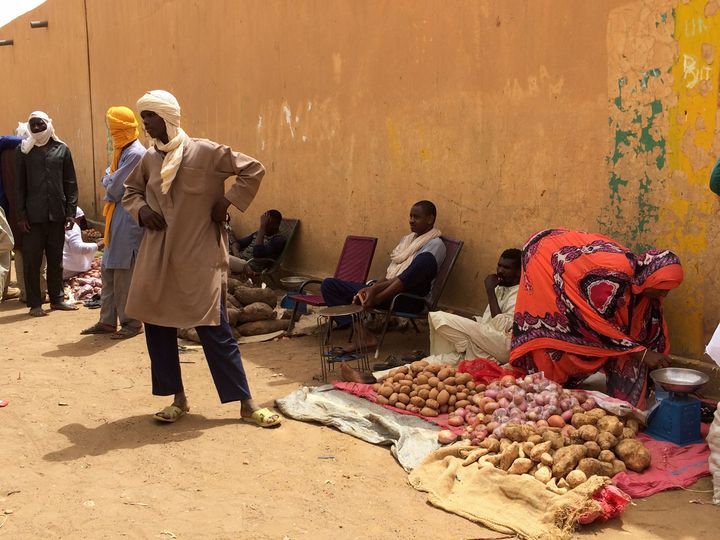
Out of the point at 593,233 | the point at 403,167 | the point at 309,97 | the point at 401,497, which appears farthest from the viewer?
the point at 309,97

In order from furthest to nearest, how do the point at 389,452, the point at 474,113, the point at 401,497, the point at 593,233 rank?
the point at 474,113
the point at 593,233
the point at 389,452
the point at 401,497

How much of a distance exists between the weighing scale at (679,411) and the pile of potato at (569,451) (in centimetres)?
18

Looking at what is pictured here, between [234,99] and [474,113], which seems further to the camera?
[234,99]

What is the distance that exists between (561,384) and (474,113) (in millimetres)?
2479

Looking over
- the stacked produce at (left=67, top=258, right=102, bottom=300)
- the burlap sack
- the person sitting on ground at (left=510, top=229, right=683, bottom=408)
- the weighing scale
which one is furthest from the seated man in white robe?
the stacked produce at (left=67, top=258, right=102, bottom=300)

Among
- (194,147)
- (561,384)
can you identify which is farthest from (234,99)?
(561,384)

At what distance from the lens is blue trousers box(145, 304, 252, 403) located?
488 centimetres

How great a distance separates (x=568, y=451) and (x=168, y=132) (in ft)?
8.96

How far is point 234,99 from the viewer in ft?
33.9

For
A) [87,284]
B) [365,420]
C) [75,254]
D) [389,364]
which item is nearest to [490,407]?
[365,420]

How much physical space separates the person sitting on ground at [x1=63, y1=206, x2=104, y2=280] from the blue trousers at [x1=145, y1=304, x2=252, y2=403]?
5123 mm

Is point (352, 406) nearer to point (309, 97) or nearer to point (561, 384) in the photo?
point (561, 384)

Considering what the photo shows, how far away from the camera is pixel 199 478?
14.0ft

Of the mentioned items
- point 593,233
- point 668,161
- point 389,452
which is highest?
point 668,161
